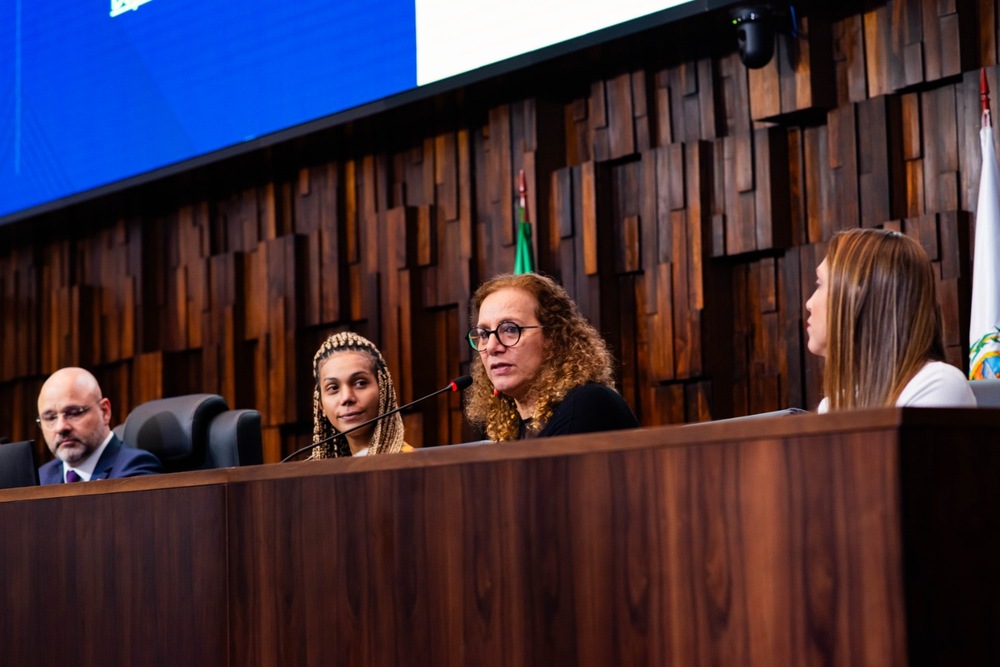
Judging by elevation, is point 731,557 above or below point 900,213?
below

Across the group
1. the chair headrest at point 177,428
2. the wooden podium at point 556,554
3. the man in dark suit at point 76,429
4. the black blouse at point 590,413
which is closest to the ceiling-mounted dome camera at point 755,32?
the black blouse at point 590,413

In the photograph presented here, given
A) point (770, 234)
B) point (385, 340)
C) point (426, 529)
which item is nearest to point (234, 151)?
point (385, 340)

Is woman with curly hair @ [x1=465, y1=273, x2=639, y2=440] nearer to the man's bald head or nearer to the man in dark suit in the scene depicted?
the man in dark suit

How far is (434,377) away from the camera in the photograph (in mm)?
5363

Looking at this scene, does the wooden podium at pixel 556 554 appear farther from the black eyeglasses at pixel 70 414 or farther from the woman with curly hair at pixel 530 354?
the black eyeglasses at pixel 70 414

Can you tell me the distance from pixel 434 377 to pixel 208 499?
3157mm

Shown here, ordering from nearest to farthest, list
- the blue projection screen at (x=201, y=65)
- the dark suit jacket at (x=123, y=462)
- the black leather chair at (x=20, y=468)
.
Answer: the black leather chair at (x=20, y=468) → the dark suit jacket at (x=123, y=462) → the blue projection screen at (x=201, y=65)

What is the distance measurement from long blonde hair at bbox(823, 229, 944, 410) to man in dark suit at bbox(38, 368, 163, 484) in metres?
2.60

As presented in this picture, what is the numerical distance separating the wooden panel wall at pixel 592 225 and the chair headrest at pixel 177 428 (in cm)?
129

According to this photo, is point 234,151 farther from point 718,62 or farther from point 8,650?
point 8,650

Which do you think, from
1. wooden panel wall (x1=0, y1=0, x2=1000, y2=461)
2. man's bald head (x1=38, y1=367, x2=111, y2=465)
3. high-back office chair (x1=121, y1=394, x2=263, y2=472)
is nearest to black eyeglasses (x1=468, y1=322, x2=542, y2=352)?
high-back office chair (x1=121, y1=394, x2=263, y2=472)

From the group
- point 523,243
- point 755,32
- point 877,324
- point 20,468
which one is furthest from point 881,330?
point 523,243

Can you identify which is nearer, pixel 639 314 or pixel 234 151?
pixel 639 314

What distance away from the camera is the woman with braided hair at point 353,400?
364 centimetres
